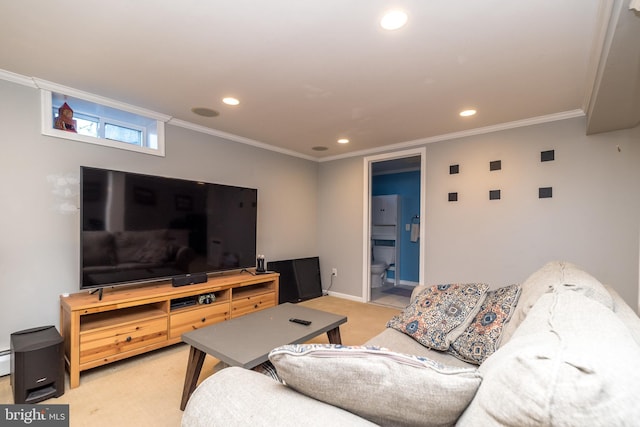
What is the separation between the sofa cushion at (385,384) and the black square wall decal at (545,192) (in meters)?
3.14

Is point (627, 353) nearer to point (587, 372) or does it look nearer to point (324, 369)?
point (587, 372)

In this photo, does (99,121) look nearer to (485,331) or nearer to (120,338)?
(120,338)

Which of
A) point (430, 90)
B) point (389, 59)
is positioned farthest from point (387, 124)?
point (389, 59)

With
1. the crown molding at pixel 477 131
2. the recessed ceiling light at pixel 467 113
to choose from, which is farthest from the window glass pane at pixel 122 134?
the recessed ceiling light at pixel 467 113

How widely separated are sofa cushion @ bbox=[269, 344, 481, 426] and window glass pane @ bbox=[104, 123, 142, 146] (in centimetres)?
313

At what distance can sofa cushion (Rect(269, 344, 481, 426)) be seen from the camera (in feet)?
2.32

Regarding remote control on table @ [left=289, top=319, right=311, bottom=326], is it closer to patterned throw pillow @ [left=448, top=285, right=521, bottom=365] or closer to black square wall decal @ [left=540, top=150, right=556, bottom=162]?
patterned throw pillow @ [left=448, top=285, right=521, bottom=365]

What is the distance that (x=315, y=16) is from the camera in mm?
1646

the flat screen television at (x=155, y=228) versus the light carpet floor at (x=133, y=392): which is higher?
the flat screen television at (x=155, y=228)

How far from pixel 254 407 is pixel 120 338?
2.19m

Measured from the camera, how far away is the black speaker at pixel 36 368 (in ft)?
6.11

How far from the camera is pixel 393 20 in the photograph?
5.46ft

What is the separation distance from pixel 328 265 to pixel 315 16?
12.7 feet

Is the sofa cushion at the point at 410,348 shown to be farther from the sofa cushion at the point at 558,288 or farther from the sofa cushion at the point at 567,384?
the sofa cushion at the point at 567,384
